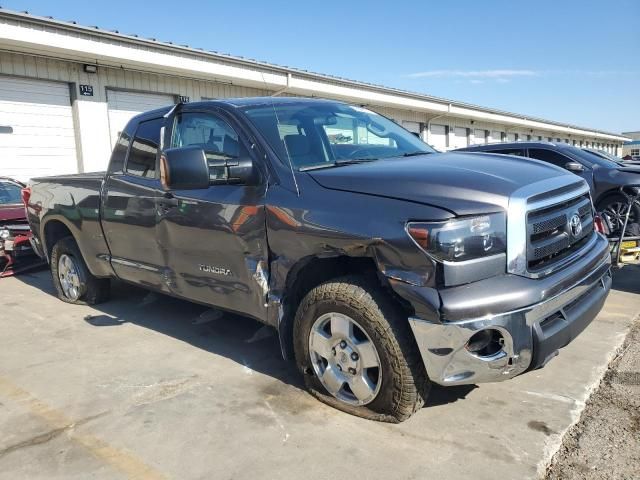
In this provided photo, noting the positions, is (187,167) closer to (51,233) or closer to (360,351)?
(360,351)

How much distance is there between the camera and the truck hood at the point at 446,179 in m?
2.71

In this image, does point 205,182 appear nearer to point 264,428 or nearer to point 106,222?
point 264,428

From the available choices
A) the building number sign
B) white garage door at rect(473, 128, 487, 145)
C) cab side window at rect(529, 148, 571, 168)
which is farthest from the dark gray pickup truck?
white garage door at rect(473, 128, 487, 145)

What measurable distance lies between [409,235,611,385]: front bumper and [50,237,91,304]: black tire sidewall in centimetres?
412

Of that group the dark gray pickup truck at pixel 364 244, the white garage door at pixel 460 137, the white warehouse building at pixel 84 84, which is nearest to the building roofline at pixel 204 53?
the white warehouse building at pixel 84 84

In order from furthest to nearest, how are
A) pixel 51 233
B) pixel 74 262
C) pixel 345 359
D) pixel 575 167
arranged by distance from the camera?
pixel 575 167 < pixel 51 233 < pixel 74 262 < pixel 345 359

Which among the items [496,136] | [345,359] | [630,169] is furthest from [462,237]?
[496,136]

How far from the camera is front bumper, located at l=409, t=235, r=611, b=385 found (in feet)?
8.50

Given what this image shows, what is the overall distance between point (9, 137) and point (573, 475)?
36.7ft

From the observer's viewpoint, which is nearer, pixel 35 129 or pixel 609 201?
pixel 609 201

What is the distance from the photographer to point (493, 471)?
2.59 metres

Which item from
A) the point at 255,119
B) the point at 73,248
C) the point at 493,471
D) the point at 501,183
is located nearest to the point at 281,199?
the point at 255,119

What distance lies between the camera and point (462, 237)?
2.63 metres

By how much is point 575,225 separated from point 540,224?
513mm
